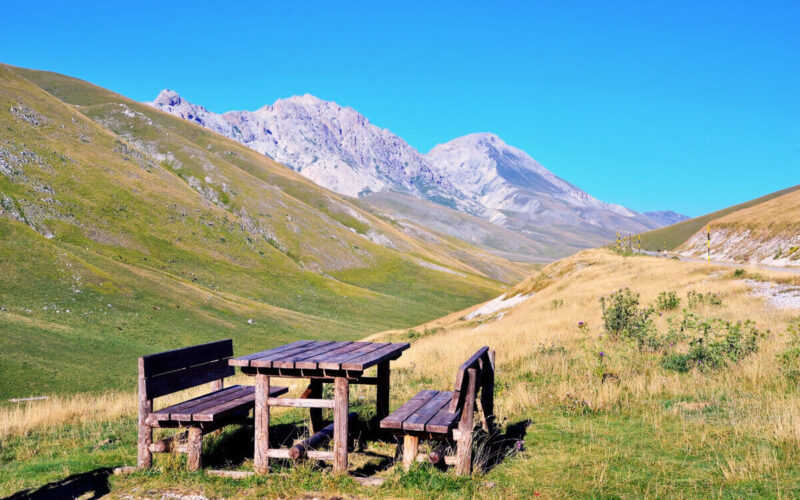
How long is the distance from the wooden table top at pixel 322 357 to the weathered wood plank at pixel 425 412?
88cm

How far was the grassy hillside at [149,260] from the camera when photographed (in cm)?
3125

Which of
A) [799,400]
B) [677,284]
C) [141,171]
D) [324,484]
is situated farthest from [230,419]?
[141,171]

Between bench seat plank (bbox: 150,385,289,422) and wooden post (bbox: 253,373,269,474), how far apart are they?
59 cm

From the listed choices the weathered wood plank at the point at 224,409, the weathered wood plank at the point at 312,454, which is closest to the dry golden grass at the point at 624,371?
the weathered wood plank at the point at 312,454

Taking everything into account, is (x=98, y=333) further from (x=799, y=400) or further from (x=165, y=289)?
(x=799, y=400)

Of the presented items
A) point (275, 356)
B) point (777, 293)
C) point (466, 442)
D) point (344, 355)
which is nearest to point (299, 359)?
point (275, 356)

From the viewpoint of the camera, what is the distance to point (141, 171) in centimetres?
7562

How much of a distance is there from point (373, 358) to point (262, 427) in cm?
176

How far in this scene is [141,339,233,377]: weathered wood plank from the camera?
26.2 feet

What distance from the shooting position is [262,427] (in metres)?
7.52

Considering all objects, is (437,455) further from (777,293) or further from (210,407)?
(777,293)

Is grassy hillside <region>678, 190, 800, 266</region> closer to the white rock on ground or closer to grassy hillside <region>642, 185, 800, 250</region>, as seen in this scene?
the white rock on ground

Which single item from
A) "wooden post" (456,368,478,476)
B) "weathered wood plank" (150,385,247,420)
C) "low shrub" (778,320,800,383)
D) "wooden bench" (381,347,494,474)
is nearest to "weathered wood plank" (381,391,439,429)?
"wooden bench" (381,347,494,474)

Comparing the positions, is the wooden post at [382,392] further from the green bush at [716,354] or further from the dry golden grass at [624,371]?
the green bush at [716,354]
